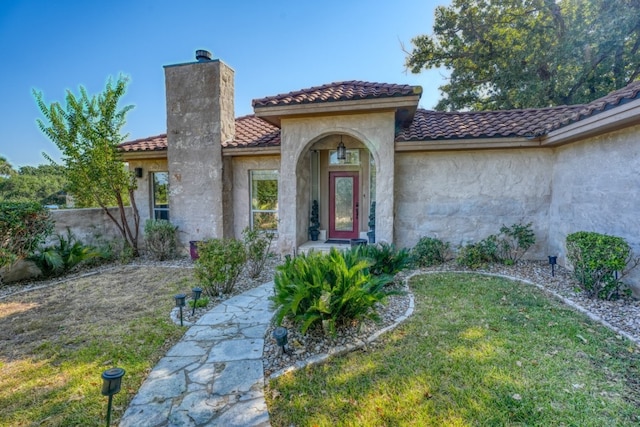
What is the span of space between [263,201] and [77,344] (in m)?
6.54

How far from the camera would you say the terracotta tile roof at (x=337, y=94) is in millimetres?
7352

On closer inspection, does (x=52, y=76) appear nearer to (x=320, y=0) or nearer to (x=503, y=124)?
(x=320, y=0)

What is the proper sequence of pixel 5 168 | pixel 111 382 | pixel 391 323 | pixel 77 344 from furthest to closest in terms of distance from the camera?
pixel 5 168
pixel 391 323
pixel 77 344
pixel 111 382

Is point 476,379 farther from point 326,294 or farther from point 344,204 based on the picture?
point 344,204

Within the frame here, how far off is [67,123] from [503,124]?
12.7 meters

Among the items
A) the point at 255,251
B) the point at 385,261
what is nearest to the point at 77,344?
the point at 255,251

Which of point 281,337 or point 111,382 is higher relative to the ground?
point 111,382

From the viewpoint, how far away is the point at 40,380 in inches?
135

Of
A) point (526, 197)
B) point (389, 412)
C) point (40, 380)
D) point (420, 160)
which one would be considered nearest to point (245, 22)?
point (420, 160)

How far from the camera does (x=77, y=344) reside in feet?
13.9

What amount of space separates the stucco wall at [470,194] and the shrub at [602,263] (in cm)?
256

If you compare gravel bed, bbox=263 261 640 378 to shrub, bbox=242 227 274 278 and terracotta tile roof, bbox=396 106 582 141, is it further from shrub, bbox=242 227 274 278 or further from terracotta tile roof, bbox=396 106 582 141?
terracotta tile roof, bbox=396 106 582 141

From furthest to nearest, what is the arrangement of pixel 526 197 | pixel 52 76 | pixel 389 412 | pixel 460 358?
pixel 52 76, pixel 526 197, pixel 460 358, pixel 389 412

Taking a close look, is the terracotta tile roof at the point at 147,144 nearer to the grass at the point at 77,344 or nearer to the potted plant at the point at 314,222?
the grass at the point at 77,344
